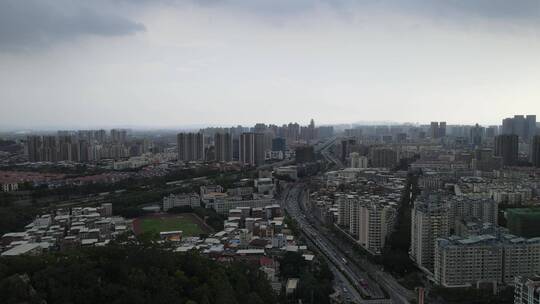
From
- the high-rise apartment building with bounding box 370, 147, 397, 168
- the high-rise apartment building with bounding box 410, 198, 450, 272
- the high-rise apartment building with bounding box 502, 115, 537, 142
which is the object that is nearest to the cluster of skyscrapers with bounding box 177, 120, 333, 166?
the high-rise apartment building with bounding box 370, 147, 397, 168

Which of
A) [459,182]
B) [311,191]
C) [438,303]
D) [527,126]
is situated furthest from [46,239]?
[527,126]

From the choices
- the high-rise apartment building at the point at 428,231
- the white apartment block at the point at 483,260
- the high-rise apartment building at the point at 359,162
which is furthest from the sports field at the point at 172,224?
the high-rise apartment building at the point at 359,162

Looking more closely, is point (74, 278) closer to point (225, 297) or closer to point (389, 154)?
point (225, 297)

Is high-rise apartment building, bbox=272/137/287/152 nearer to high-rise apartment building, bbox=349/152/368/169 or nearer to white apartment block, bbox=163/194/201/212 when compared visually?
high-rise apartment building, bbox=349/152/368/169

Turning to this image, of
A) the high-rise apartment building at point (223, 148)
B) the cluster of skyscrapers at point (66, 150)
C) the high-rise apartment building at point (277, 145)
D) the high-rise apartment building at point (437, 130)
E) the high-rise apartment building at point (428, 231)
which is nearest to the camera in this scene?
the high-rise apartment building at point (428, 231)

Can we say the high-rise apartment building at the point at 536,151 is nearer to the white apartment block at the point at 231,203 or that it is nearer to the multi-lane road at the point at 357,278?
the white apartment block at the point at 231,203

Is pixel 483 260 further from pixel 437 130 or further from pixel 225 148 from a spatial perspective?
pixel 437 130

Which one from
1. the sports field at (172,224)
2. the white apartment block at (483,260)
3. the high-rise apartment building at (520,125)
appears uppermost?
the high-rise apartment building at (520,125)
